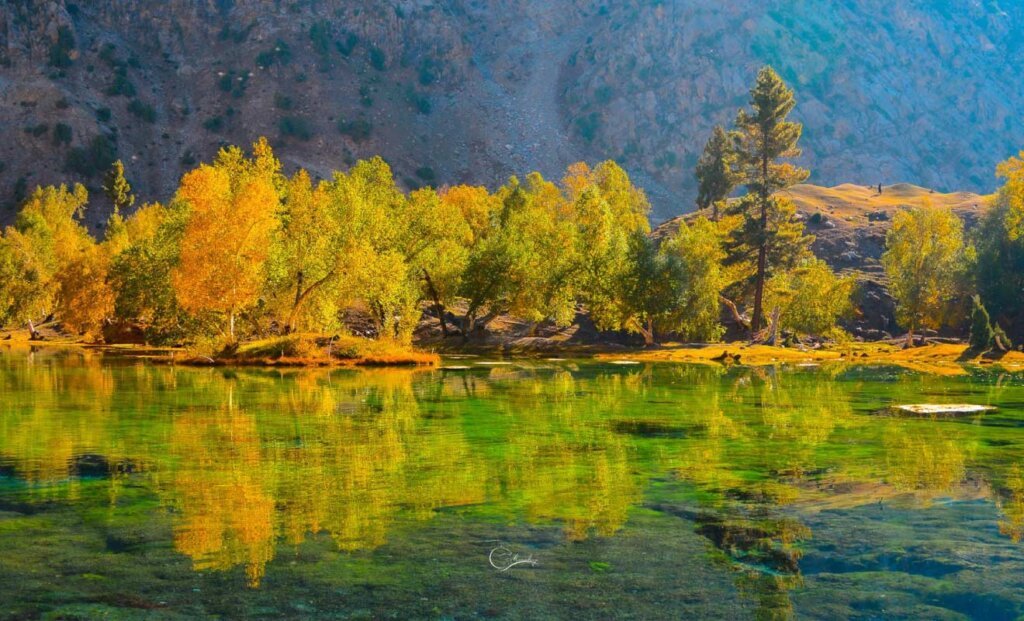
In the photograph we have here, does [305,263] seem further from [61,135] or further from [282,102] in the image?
[282,102]

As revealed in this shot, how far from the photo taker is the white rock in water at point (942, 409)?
25.7 metres

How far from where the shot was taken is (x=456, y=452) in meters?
18.9

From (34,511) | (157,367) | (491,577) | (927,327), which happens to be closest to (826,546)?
(491,577)

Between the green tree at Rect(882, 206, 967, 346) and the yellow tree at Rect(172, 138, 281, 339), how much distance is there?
50632mm

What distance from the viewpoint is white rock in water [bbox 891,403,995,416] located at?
25.7 metres

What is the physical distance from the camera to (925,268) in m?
72.6

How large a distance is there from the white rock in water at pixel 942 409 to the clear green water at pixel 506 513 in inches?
29.0

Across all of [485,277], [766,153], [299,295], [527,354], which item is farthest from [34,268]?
[766,153]

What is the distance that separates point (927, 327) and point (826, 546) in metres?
77.1

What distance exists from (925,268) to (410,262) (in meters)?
41.6

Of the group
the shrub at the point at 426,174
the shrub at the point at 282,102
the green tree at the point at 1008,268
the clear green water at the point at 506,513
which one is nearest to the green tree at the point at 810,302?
the green tree at the point at 1008,268

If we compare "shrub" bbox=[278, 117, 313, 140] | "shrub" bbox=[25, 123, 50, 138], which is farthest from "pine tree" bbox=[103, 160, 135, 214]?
"shrub" bbox=[278, 117, 313, 140]

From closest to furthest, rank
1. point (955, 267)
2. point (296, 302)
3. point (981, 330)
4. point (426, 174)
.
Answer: point (296, 302) → point (981, 330) → point (955, 267) → point (426, 174)

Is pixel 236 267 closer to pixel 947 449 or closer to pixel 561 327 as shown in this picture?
pixel 561 327
